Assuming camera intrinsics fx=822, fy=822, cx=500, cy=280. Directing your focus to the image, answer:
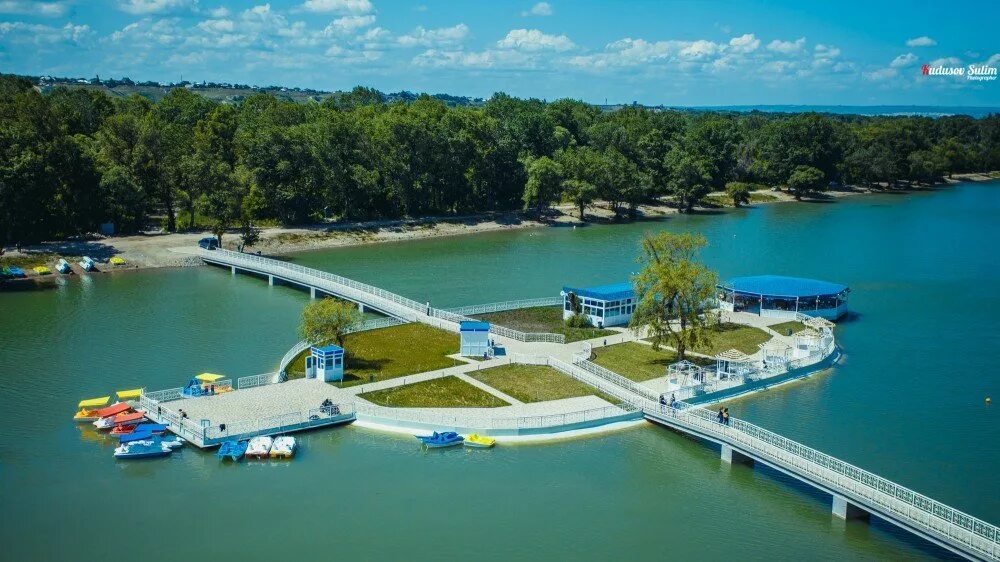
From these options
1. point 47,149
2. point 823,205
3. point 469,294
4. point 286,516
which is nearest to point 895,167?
point 823,205

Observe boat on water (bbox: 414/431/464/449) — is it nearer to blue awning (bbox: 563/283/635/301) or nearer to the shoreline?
blue awning (bbox: 563/283/635/301)

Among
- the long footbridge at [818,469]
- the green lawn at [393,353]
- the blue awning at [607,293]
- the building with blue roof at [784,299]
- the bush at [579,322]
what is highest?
the blue awning at [607,293]

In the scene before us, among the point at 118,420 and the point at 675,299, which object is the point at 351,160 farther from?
the point at 118,420

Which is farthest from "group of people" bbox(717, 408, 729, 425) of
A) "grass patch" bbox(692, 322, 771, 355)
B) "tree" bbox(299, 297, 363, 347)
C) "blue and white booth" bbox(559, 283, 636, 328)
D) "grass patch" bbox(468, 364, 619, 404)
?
"tree" bbox(299, 297, 363, 347)

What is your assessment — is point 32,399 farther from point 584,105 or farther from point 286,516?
point 584,105

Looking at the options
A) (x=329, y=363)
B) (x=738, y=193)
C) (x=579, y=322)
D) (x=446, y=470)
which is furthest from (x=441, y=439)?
(x=738, y=193)

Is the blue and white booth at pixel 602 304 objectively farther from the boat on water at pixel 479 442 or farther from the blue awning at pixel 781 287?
the boat on water at pixel 479 442

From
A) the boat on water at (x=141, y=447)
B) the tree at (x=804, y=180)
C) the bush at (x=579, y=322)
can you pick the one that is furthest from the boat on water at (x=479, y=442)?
the tree at (x=804, y=180)
